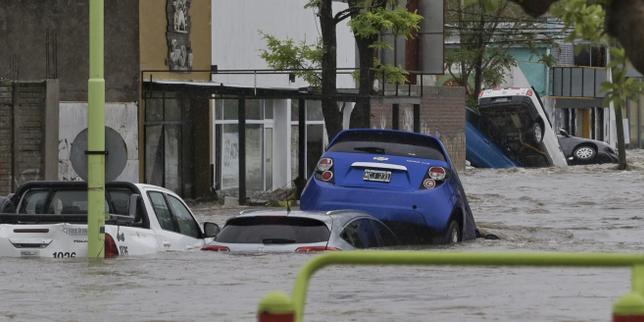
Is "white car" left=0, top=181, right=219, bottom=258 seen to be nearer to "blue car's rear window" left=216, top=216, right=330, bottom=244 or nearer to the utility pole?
the utility pole

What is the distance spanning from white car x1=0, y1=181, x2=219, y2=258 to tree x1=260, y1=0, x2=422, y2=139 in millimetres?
10730

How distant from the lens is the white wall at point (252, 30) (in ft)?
109

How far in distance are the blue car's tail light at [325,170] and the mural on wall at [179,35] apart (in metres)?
11.1

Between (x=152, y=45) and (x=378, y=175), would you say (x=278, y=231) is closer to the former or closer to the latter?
(x=378, y=175)

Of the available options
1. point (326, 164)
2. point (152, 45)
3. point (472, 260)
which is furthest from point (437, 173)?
point (472, 260)

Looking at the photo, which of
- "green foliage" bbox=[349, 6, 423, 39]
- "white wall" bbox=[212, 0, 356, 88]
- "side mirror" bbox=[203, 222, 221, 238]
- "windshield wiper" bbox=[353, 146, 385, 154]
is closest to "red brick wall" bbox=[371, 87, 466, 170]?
"white wall" bbox=[212, 0, 356, 88]

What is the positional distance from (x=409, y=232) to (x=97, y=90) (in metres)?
4.45

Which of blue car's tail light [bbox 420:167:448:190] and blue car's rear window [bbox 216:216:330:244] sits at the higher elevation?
blue car's tail light [bbox 420:167:448:190]

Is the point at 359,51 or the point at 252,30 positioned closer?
the point at 359,51

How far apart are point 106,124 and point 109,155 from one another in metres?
11.8

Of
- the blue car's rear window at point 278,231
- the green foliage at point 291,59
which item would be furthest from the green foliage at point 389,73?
the blue car's rear window at point 278,231

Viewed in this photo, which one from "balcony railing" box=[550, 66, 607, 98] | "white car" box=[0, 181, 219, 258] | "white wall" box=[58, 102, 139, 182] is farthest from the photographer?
"balcony railing" box=[550, 66, 607, 98]

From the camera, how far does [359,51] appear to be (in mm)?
28891

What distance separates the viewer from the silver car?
49.6 feet
